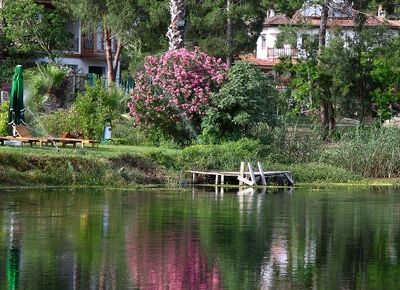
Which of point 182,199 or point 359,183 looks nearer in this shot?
point 182,199

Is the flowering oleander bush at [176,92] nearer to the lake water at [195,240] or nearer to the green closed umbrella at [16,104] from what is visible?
the green closed umbrella at [16,104]

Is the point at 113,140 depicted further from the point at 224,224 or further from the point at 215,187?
the point at 224,224

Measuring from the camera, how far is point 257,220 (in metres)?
25.3

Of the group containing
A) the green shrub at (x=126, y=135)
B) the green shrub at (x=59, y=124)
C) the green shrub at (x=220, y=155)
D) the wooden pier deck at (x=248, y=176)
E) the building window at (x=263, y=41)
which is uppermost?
the building window at (x=263, y=41)

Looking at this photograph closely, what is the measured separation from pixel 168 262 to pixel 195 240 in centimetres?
296

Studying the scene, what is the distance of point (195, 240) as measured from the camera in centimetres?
2158

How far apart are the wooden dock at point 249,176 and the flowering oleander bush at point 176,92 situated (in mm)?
5466

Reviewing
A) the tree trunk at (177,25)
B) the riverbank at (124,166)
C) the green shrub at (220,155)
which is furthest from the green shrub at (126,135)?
the green shrub at (220,155)

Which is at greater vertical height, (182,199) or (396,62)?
(396,62)

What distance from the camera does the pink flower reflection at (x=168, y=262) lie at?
16688mm

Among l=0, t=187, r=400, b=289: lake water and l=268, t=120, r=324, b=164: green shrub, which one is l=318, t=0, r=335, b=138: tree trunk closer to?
l=268, t=120, r=324, b=164: green shrub

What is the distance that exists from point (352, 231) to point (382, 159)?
16.6 meters

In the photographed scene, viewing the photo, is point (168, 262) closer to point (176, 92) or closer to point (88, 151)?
point (88, 151)

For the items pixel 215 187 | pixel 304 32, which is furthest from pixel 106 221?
pixel 304 32
